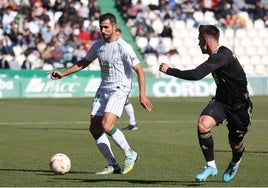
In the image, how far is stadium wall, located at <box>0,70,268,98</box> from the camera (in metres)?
35.0

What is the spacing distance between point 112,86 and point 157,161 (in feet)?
7.00

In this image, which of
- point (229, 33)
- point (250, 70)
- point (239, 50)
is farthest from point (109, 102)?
point (239, 50)

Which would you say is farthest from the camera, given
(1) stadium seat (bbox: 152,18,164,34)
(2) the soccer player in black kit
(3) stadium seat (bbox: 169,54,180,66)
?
(1) stadium seat (bbox: 152,18,164,34)

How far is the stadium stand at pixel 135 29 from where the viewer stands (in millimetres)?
37094

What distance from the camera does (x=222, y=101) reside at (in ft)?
38.1

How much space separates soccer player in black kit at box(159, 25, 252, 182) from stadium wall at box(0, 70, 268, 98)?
23.9 m

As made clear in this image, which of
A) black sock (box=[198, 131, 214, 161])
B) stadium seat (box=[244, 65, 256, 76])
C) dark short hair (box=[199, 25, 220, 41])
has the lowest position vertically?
stadium seat (box=[244, 65, 256, 76])

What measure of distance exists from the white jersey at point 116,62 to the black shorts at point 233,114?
172 cm

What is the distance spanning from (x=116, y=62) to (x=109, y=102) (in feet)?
2.04

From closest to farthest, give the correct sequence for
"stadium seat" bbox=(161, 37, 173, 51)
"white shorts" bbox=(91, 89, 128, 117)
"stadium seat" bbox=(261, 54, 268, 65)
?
"white shorts" bbox=(91, 89, 128, 117) → "stadium seat" bbox=(161, 37, 173, 51) → "stadium seat" bbox=(261, 54, 268, 65)

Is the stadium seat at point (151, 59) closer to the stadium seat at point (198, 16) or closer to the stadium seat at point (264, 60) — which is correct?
the stadium seat at point (198, 16)

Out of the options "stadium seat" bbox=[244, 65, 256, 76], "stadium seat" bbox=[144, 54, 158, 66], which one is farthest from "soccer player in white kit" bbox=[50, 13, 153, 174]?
"stadium seat" bbox=[244, 65, 256, 76]

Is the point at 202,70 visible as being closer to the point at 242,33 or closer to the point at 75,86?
the point at 75,86

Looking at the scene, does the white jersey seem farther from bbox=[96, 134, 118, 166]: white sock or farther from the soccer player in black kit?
the soccer player in black kit
